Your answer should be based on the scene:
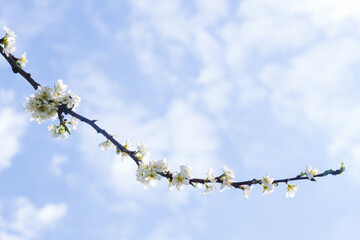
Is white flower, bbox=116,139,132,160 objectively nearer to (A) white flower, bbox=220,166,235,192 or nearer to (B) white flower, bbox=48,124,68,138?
(B) white flower, bbox=48,124,68,138

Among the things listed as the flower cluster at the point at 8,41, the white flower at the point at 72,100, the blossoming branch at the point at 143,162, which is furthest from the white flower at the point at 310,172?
the flower cluster at the point at 8,41

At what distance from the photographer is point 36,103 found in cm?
603

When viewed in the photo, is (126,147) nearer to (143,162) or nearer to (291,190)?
(143,162)

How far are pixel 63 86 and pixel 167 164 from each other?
7.09 ft

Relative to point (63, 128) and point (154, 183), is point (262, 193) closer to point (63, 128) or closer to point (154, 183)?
point (154, 183)

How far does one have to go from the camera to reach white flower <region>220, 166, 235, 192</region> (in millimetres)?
6148

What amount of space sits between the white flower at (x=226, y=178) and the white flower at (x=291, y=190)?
1.11m

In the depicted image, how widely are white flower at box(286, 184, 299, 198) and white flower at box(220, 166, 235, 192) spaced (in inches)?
43.7

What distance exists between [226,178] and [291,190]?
1.25 meters

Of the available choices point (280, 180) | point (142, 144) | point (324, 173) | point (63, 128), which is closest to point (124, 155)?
point (142, 144)

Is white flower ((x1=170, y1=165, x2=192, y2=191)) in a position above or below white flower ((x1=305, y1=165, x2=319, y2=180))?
below

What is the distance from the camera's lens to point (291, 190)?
6496mm

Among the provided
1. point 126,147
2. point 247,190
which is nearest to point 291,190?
point 247,190

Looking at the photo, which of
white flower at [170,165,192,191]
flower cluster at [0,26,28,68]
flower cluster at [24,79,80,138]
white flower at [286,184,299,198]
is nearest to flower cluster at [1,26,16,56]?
flower cluster at [0,26,28,68]
